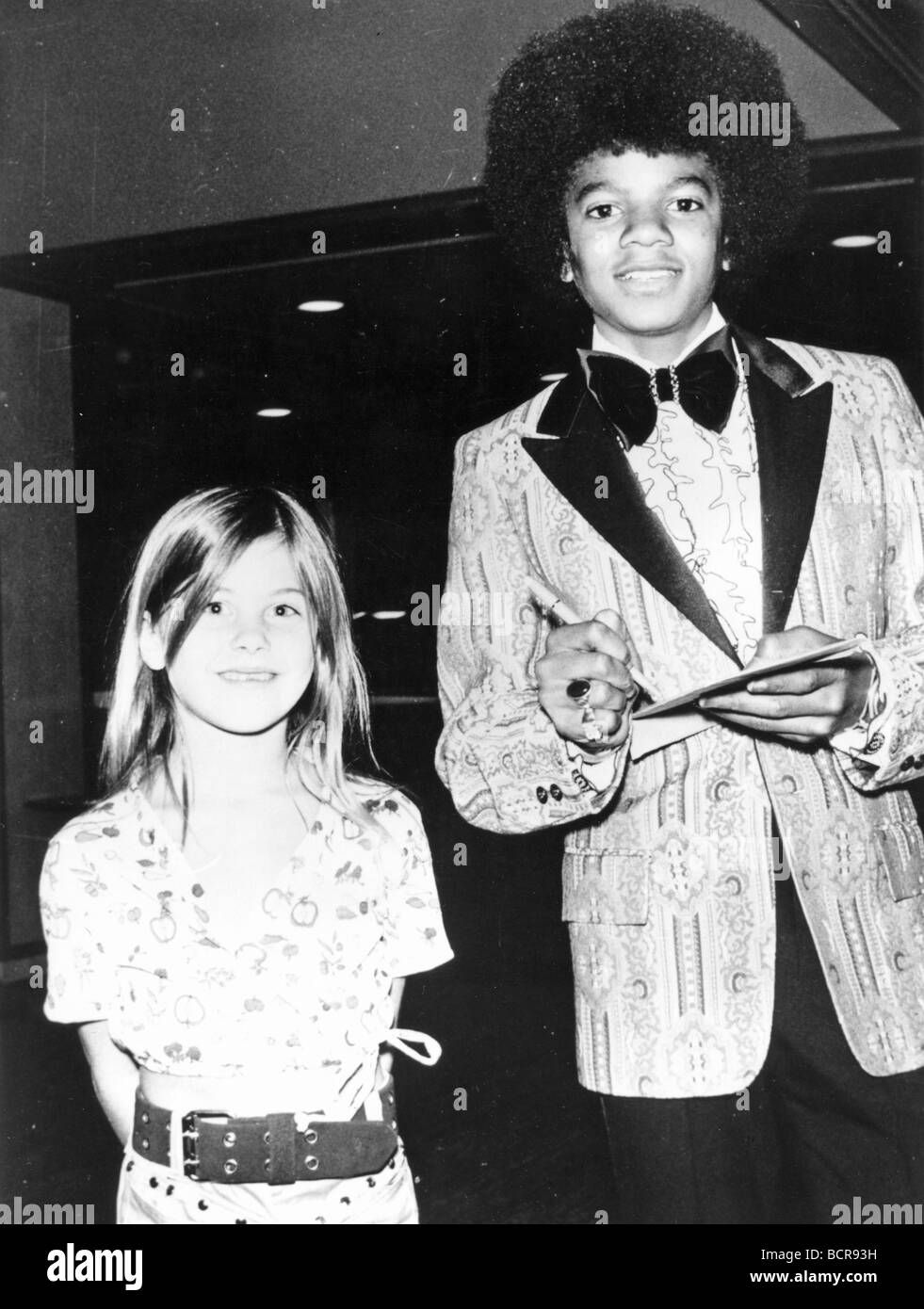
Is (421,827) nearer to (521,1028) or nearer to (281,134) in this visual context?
(521,1028)

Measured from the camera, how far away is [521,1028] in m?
1.92

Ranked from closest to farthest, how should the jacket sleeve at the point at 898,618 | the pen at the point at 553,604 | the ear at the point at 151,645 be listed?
the jacket sleeve at the point at 898,618
the pen at the point at 553,604
the ear at the point at 151,645

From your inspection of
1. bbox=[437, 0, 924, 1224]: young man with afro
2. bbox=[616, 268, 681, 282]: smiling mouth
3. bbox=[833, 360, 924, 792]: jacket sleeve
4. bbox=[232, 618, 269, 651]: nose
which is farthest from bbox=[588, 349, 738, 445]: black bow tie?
bbox=[232, 618, 269, 651]: nose

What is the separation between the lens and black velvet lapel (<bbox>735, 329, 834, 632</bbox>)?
70.9 inches

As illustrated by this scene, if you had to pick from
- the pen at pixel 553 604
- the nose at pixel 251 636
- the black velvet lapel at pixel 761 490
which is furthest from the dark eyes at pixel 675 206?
the nose at pixel 251 636

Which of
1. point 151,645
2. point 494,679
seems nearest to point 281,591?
point 151,645

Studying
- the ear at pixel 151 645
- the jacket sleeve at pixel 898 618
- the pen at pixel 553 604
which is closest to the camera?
the jacket sleeve at pixel 898 618

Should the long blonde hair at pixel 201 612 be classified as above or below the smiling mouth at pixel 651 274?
below

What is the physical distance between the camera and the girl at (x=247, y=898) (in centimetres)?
189

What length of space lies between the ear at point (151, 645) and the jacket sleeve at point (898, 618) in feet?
3.41

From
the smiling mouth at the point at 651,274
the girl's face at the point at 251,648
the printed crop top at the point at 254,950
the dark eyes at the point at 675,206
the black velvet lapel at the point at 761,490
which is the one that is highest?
the dark eyes at the point at 675,206

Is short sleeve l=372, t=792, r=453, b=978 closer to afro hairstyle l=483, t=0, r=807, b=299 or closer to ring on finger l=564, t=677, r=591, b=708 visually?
ring on finger l=564, t=677, r=591, b=708

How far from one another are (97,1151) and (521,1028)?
29.1 inches

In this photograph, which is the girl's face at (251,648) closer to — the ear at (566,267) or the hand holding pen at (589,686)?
the hand holding pen at (589,686)
